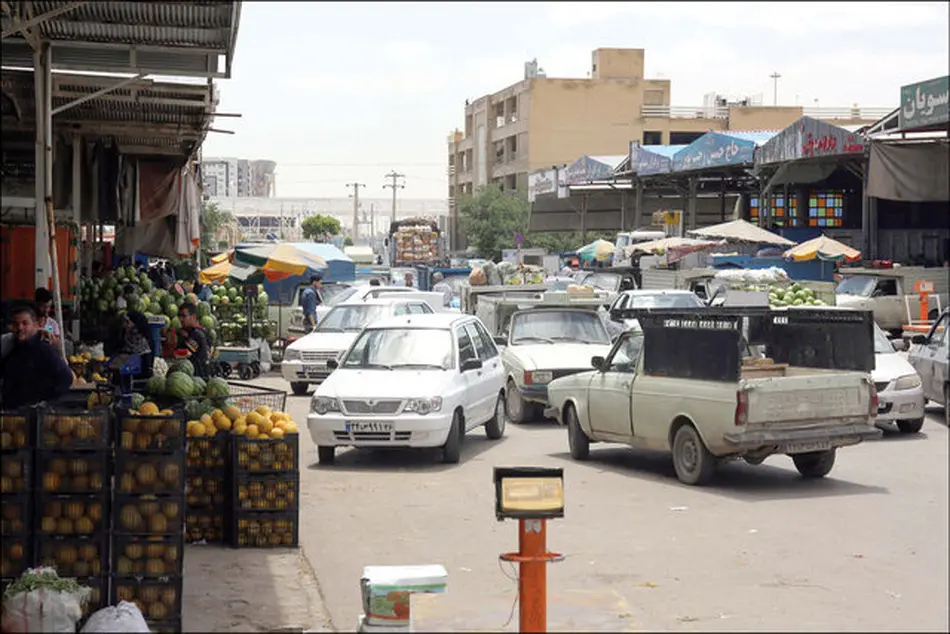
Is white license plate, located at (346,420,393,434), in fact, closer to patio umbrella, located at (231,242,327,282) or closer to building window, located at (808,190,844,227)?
patio umbrella, located at (231,242,327,282)

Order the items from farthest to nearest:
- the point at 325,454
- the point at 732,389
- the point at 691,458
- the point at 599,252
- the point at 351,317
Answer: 1. the point at 599,252
2. the point at 351,317
3. the point at 325,454
4. the point at 691,458
5. the point at 732,389

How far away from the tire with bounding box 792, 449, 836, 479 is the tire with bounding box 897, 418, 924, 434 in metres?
3.07

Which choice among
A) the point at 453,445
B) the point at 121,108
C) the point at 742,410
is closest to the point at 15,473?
the point at 742,410

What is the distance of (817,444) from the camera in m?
12.1

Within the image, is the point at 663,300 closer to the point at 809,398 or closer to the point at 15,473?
the point at 809,398

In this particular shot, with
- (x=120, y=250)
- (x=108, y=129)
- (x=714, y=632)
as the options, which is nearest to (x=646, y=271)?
(x=120, y=250)

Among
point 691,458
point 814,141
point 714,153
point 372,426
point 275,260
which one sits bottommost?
point 691,458

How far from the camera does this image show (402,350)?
15234 mm

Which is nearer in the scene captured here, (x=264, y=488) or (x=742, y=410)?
(x=264, y=488)

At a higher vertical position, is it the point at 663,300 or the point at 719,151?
the point at 719,151

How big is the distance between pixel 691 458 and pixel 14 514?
23.2 ft

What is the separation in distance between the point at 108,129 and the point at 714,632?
11911 mm

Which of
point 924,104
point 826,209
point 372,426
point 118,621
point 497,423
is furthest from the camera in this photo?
point 826,209

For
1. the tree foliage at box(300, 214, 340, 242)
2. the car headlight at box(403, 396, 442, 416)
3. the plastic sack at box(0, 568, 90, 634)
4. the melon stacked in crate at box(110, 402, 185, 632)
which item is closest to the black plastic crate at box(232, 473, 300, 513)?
the melon stacked in crate at box(110, 402, 185, 632)
